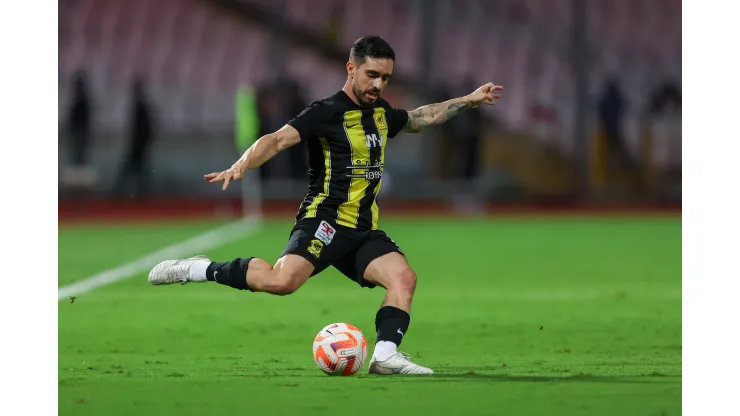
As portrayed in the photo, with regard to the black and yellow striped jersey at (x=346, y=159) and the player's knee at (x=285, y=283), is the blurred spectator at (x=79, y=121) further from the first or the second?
the player's knee at (x=285, y=283)

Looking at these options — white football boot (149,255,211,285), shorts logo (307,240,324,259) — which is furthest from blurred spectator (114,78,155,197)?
shorts logo (307,240,324,259)

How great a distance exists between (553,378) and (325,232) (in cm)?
166

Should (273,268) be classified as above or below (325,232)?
below

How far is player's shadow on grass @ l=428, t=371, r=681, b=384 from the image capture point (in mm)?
7188

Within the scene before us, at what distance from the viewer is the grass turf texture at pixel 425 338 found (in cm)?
661

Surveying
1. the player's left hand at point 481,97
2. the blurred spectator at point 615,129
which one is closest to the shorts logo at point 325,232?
the player's left hand at point 481,97

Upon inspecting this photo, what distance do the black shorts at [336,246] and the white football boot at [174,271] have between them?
0.61 meters

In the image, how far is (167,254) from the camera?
16.0m

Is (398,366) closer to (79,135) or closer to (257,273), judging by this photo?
(257,273)

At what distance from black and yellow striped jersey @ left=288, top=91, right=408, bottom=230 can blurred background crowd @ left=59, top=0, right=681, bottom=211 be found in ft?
56.5

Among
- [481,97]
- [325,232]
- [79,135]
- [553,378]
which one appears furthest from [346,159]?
[79,135]

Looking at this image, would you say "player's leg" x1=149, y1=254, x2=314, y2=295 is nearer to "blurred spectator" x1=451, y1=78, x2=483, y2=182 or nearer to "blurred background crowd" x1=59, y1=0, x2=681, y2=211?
"blurred background crowd" x1=59, y1=0, x2=681, y2=211

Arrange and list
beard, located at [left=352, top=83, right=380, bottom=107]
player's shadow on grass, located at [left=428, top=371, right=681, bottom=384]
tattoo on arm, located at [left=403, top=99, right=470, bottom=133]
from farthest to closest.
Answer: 1. tattoo on arm, located at [left=403, top=99, right=470, bottom=133]
2. beard, located at [left=352, top=83, right=380, bottom=107]
3. player's shadow on grass, located at [left=428, top=371, right=681, bottom=384]

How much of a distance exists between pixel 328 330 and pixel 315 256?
1.67ft
